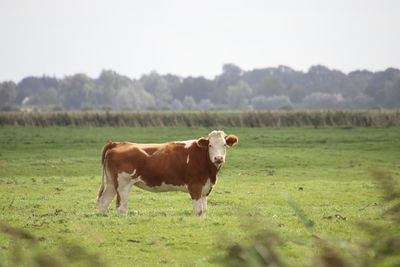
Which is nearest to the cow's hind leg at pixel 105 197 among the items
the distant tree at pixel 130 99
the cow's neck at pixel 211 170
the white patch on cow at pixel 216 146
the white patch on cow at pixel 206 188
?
the white patch on cow at pixel 206 188

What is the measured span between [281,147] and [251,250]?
3305 cm

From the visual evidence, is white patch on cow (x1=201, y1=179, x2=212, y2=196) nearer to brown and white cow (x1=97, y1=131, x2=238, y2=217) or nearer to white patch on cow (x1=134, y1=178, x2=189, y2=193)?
brown and white cow (x1=97, y1=131, x2=238, y2=217)

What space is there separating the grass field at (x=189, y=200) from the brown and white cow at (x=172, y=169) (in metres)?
0.62

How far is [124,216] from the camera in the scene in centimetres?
1259

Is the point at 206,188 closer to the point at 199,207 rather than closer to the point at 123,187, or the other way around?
the point at 199,207

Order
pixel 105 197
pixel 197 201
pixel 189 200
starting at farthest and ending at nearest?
pixel 189 200
pixel 105 197
pixel 197 201

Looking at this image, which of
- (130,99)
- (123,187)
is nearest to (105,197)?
(123,187)

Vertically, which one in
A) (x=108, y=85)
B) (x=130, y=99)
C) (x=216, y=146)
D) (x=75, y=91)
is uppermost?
(x=216, y=146)

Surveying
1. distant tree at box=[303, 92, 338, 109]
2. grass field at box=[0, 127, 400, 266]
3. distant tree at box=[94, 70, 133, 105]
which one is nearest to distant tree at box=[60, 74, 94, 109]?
distant tree at box=[94, 70, 133, 105]

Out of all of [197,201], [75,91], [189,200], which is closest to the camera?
[197,201]

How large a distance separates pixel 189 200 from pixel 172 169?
5.17 metres

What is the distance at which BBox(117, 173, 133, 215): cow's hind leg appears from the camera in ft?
42.6

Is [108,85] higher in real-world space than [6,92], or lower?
lower

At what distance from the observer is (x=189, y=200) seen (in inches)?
710
